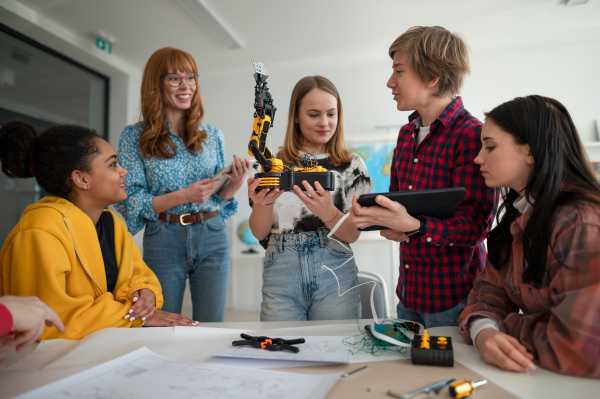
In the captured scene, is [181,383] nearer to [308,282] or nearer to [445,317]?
[308,282]

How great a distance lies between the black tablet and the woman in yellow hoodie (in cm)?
76

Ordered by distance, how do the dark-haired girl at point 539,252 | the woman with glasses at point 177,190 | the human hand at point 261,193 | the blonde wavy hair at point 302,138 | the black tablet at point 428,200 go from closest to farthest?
1. the dark-haired girl at point 539,252
2. the black tablet at point 428,200
3. the human hand at point 261,193
4. the blonde wavy hair at point 302,138
5. the woman with glasses at point 177,190

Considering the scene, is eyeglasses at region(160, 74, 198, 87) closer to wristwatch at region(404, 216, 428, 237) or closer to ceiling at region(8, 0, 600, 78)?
wristwatch at region(404, 216, 428, 237)

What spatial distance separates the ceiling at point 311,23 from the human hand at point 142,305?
3.08 m

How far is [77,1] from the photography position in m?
3.60

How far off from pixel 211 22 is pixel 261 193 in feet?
10.5

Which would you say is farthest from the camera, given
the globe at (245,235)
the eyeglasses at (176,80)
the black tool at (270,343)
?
the globe at (245,235)

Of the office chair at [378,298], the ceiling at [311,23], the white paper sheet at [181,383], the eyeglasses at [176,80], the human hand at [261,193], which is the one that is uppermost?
the ceiling at [311,23]

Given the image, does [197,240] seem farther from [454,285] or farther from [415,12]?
[415,12]

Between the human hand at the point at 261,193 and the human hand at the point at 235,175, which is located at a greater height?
the human hand at the point at 235,175

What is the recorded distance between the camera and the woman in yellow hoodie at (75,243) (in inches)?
46.9

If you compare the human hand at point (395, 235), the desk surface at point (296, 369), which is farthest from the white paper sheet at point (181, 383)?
the human hand at point (395, 235)

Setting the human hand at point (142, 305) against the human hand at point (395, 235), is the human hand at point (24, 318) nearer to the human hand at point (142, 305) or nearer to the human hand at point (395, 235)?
the human hand at point (142, 305)

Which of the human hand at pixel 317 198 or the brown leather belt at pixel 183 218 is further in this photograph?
the brown leather belt at pixel 183 218
